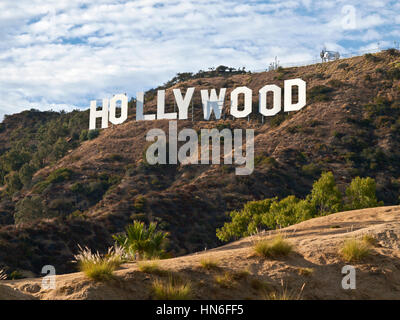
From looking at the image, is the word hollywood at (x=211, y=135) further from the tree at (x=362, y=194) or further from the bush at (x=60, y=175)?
the tree at (x=362, y=194)

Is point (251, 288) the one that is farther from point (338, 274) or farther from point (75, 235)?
point (75, 235)

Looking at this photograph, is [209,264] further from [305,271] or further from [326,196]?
[326,196]

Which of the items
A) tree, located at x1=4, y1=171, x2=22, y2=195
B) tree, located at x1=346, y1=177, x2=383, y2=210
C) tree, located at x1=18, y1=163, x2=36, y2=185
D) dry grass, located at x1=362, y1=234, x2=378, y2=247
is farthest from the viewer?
tree, located at x1=18, y1=163, x2=36, y2=185

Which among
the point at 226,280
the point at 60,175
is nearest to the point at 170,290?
the point at 226,280

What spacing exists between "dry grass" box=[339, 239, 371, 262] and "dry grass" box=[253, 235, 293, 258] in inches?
79.8

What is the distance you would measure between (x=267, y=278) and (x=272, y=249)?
1.57m

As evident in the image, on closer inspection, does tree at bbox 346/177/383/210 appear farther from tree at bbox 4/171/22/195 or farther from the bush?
tree at bbox 4/171/22/195

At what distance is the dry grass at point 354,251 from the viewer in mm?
16609

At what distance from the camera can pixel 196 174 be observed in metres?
76.9

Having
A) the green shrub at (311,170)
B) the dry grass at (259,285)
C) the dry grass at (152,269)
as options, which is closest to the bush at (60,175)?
the green shrub at (311,170)

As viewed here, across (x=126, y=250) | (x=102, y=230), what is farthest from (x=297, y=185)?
(x=126, y=250)

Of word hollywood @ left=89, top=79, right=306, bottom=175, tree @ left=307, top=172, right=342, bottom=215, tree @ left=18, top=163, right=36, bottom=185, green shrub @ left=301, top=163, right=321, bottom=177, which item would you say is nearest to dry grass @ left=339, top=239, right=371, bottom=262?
tree @ left=307, top=172, right=342, bottom=215

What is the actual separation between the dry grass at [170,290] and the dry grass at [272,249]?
3.67 metres

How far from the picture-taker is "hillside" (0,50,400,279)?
5291cm
